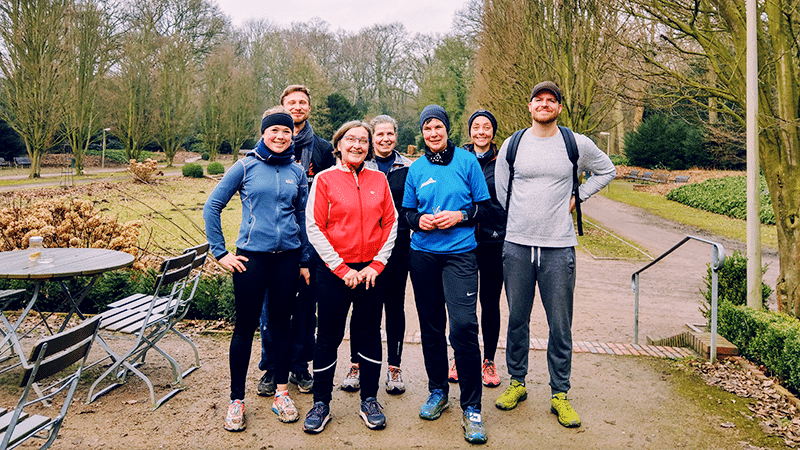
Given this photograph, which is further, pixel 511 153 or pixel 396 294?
pixel 396 294

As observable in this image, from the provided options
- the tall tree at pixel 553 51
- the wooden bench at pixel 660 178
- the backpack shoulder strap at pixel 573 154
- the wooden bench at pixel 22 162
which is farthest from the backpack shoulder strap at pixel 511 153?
the wooden bench at pixel 22 162

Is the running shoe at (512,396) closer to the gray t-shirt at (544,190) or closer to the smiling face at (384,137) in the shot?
the gray t-shirt at (544,190)

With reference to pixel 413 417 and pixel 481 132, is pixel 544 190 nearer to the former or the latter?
pixel 481 132

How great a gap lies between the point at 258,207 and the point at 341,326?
92 cm

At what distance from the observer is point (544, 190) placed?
360 centimetres

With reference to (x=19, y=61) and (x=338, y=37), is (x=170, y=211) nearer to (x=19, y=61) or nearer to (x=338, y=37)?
(x=19, y=61)

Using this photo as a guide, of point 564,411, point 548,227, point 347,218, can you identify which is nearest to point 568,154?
point 548,227

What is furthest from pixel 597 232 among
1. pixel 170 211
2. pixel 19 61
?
pixel 19 61

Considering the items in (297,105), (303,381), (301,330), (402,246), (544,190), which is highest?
(297,105)

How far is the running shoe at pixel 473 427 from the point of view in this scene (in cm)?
331

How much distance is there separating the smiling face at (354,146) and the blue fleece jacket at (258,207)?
0.45m

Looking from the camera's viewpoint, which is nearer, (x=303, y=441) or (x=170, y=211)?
(x=303, y=441)

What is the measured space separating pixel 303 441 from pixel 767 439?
281 centimetres

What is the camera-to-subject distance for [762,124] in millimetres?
5656
